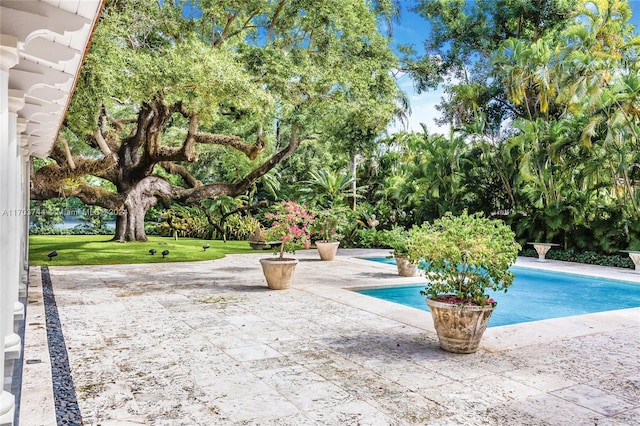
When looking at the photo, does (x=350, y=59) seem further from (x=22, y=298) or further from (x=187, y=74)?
(x=22, y=298)

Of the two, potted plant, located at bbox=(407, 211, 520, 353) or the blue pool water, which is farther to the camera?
the blue pool water


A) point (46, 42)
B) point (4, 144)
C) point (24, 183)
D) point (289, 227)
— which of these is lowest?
point (289, 227)

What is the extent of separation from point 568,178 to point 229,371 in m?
16.2

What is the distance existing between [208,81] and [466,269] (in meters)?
7.21

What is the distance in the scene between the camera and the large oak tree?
10.6 m

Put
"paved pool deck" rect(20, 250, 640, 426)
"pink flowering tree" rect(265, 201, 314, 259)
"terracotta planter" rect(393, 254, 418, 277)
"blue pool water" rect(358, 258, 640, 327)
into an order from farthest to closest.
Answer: "terracotta planter" rect(393, 254, 418, 277) < "pink flowering tree" rect(265, 201, 314, 259) < "blue pool water" rect(358, 258, 640, 327) < "paved pool deck" rect(20, 250, 640, 426)

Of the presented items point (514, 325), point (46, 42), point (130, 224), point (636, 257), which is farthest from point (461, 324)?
point (130, 224)

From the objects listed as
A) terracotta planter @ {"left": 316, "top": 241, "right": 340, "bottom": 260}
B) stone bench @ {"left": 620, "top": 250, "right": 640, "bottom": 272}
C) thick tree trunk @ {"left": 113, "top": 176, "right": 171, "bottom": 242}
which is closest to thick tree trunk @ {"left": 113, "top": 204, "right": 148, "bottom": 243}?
thick tree trunk @ {"left": 113, "top": 176, "right": 171, "bottom": 242}

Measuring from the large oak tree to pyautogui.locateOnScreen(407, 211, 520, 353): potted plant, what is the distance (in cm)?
673

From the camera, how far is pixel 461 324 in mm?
6031

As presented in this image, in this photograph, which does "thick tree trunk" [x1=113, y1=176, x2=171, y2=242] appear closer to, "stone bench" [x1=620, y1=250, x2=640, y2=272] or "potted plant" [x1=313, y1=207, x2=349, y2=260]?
"potted plant" [x1=313, y1=207, x2=349, y2=260]

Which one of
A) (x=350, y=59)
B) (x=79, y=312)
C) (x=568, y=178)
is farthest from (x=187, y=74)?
(x=568, y=178)

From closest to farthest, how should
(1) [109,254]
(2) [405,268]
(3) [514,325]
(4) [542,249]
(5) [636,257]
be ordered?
1. (3) [514,325]
2. (2) [405,268]
3. (5) [636,257]
4. (1) [109,254]
5. (4) [542,249]

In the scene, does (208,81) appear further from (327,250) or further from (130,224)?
(130,224)
